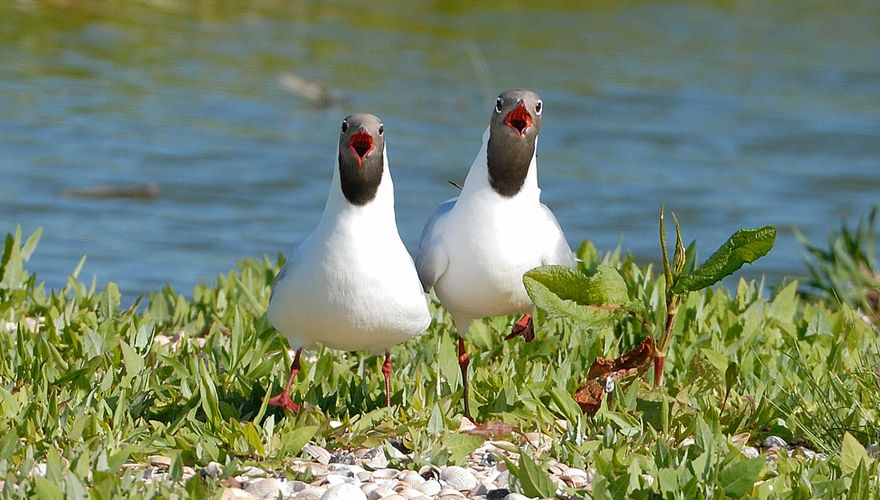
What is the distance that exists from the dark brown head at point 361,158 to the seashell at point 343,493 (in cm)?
101

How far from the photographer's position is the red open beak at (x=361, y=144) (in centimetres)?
457

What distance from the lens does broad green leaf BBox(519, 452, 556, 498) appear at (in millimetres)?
4145

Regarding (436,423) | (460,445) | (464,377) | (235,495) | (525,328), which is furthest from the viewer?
(525,328)

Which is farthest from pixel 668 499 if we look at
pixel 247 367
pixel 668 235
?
pixel 668 235

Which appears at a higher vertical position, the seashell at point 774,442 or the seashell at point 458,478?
the seashell at point 774,442

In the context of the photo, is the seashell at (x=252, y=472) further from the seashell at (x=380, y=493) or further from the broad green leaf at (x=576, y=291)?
the broad green leaf at (x=576, y=291)

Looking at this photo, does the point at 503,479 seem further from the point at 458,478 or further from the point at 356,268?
the point at 356,268

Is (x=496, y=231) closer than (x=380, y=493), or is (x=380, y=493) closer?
(x=380, y=493)

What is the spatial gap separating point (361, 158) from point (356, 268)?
14.3 inches

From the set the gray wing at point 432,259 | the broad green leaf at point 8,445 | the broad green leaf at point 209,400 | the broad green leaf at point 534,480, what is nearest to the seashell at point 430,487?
the broad green leaf at point 534,480

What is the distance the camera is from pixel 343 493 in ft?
13.4

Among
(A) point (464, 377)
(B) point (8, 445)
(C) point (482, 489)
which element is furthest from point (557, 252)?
(B) point (8, 445)

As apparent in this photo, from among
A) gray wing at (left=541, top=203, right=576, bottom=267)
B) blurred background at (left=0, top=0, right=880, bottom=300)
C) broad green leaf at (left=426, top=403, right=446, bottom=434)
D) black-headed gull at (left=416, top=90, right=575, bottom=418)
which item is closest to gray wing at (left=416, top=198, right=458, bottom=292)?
black-headed gull at (left=416, top=90, right=575, bottom=418)

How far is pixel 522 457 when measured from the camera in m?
4.18
